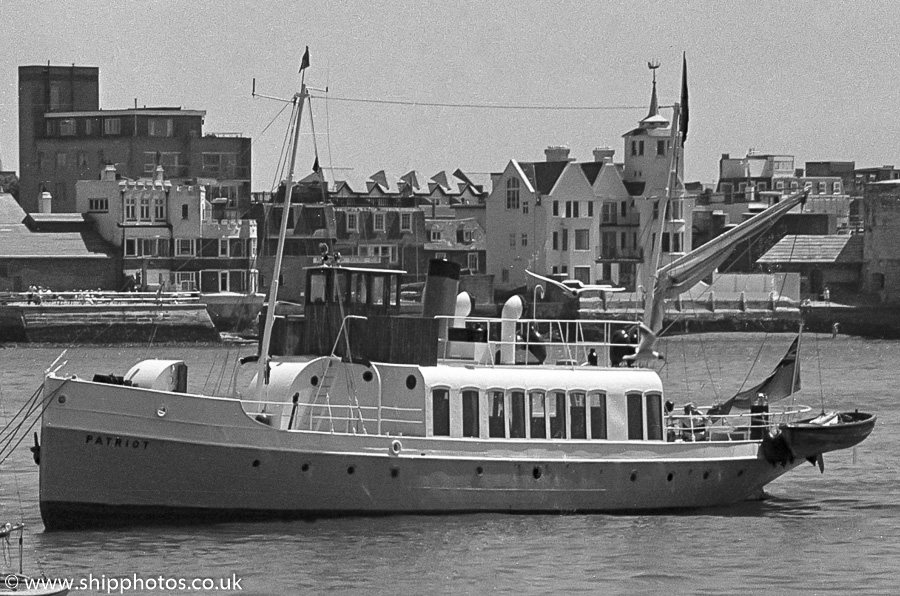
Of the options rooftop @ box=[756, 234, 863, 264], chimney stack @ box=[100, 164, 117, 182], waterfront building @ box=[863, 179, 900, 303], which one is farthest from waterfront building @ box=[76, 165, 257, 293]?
waterfront building @ box=[863, 179, 900, 303]

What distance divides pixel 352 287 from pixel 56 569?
761 cm

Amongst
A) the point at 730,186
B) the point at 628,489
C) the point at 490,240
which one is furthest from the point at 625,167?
the point at 628,489

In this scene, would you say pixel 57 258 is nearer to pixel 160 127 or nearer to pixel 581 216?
pixel 160 127

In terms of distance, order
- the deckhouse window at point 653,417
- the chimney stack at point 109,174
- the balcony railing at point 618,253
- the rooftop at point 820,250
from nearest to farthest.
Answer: the deckhouse window at point 653,417 → the chimney stack at point 109,174 → the balcony railing at point 618,253 → the rooftop at point 820,250

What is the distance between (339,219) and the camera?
438 feet

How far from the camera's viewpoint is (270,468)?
3072cm

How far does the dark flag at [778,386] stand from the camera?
36.5m

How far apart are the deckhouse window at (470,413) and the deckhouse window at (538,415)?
108cm

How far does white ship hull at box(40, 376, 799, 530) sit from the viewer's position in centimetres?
2992

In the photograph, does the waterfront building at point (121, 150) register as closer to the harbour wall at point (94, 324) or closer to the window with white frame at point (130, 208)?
the window with white frame at point (130, 208)

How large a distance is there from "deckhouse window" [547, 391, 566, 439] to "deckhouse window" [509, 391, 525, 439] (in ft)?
1.68

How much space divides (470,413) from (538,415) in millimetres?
1327

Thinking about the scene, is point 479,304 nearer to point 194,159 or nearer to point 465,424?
point 194,159

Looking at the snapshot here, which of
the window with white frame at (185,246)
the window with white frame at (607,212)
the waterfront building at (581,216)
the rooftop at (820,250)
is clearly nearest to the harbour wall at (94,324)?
the window with white frame at (185,246)
